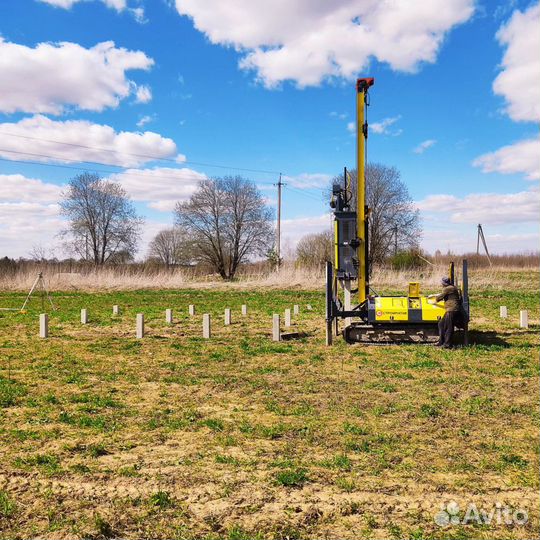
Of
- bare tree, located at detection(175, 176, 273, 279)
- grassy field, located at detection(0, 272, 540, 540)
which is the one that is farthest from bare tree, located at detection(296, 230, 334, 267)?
grassy field, located at detection(0, 272, 540, 540)

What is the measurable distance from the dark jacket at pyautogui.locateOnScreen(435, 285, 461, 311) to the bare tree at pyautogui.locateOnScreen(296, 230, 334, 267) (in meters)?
28.8

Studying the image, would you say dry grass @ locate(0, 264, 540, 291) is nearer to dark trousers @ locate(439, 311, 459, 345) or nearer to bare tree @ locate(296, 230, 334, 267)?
bare tree @ locate(296, 230, 334, 267)

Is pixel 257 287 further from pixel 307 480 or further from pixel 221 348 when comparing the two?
pixel 307 480

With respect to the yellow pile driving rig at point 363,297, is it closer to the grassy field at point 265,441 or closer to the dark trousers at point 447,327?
the dark trousers at point 447,327

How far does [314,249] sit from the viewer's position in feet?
147

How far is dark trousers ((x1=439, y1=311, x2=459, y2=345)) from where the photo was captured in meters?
10.5

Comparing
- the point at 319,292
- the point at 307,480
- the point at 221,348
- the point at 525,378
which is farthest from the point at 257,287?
the point at 307,480

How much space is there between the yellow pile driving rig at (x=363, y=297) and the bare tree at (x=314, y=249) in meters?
28.1

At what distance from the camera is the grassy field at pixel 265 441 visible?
3775mm

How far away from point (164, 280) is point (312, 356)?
25562 mm

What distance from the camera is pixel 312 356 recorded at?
10.1 metres

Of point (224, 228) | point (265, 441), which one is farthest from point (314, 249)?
point (265, 441)

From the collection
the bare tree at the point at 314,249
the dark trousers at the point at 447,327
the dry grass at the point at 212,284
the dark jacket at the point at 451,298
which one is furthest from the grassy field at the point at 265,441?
the bare tree at the point at 314,249

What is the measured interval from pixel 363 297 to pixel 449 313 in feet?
6.64
